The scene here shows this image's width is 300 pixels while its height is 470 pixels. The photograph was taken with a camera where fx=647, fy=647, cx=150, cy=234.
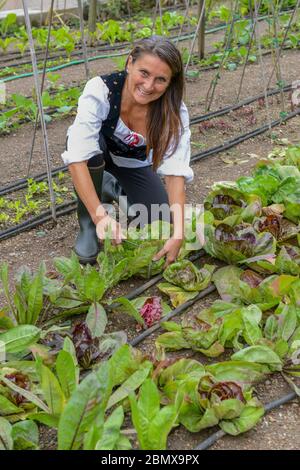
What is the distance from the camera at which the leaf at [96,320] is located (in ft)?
6.31

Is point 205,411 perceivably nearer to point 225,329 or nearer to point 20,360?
point 225,329

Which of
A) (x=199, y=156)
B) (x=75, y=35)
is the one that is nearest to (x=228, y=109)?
(x=199, y=156)

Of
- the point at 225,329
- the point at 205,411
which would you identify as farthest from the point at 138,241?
the point at 205,411

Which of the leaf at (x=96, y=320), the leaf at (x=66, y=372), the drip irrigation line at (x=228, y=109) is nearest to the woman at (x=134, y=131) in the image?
the leaf at (x=96, y=320)

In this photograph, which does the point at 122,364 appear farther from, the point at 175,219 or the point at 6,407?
the point at 175,219

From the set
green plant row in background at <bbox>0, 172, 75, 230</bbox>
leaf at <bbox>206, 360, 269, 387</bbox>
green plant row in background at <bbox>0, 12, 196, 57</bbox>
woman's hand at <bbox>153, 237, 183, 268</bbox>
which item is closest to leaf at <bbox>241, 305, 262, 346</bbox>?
leaf at <bbox>206, 360, 269, 387</bbox>

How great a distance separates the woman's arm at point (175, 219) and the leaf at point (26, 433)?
81 centimetres

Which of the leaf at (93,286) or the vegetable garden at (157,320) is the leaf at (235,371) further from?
the leaf at (93,286)

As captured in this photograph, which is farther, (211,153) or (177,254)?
(211,153)

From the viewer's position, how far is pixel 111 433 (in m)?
1.45

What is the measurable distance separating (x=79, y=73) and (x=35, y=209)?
8.73ft

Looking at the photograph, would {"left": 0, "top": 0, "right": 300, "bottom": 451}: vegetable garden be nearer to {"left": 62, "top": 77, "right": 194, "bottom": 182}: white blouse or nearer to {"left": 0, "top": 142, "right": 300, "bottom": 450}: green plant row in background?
{"left": 0, "top": 142, "right": 300, "bottom": 450}: green plant row in background

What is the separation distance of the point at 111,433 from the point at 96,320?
54 cm

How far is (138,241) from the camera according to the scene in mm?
2299
